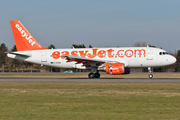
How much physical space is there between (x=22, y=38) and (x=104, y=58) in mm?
14065

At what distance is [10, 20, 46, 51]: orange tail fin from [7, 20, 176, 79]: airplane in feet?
2.21

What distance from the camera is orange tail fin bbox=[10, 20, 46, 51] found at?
40.1 m

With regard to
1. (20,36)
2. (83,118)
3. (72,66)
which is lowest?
(83,118)

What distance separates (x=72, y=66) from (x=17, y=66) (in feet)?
238

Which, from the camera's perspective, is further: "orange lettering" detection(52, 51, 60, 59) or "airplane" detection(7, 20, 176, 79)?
"orange lettering" detection(52, 51, 60, 59)

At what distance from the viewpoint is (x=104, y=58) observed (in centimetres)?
3619

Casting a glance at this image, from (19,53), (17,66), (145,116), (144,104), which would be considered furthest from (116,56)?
(17,66)

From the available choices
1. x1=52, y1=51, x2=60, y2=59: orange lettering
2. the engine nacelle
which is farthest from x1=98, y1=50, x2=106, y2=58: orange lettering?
x1=52, y1=51, x2=60, y2=59: orange lettering

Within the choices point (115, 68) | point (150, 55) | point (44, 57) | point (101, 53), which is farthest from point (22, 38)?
point (150, 55)

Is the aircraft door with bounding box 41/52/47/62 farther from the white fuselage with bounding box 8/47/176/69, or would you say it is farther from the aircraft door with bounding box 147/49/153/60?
the aircraft door with bounding box 147/49/153/60

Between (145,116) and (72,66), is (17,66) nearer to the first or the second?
(72,66)

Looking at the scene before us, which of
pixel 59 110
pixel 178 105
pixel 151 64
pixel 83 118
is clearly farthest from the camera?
pixel 151 64

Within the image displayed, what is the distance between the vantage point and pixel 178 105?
41.1 ft

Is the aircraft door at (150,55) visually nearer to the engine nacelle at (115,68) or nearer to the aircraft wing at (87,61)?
the engine nacelle at (115,68)
